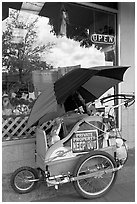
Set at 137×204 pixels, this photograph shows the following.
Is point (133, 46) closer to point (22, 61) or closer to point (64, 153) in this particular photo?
point (22, 61)

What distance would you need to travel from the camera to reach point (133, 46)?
521cm

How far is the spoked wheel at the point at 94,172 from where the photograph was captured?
2.94m

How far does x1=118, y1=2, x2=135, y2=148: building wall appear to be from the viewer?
5145 mm

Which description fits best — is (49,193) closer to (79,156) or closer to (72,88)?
(79,156)

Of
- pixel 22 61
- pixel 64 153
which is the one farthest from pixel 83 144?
pixel 22 61

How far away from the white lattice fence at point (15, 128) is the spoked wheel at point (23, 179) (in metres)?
0.99

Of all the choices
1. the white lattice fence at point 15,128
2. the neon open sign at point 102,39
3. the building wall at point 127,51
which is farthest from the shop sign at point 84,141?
the neon open sign at point 102,39

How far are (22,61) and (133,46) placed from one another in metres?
2.52

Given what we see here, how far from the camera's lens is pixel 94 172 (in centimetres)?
304

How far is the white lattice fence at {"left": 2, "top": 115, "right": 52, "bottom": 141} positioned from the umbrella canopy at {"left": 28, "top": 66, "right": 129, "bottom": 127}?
3.35 ft

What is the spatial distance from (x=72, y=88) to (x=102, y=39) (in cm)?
271

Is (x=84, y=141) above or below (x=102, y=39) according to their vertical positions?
below

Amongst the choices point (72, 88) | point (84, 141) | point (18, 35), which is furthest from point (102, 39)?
point (84, 141)

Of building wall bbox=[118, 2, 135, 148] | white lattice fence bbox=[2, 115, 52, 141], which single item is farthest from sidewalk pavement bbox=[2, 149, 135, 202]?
building wall bbox=[118, 2, 135, 148]
